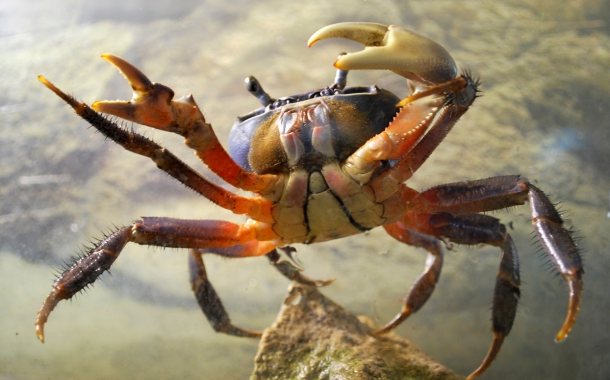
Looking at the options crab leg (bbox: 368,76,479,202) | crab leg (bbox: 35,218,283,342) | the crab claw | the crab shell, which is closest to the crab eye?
the crab shell

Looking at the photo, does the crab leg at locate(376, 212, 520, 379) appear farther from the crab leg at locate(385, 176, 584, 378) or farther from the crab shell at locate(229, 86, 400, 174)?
the crab shell at locate(229, 86, 400, 174)

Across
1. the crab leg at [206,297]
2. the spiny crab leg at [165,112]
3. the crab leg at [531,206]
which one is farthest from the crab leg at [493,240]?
the crab leg at [206,297]

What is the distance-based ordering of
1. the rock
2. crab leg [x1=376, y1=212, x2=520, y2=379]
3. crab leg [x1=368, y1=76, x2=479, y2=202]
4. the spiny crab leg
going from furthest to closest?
crab leg [x1=376, y1=212, x2=520, y2=379] < the rock < crab leg [x1=368, y1=76, x2=479, y2=202] < the spiny crab leg

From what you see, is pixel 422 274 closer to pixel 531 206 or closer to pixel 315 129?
pixel 531 206

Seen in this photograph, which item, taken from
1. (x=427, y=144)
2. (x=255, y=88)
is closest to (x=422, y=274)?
(x=427, y=144)

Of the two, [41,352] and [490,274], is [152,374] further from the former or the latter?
[490,274]

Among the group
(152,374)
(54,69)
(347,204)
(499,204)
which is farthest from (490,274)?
(54,69)
